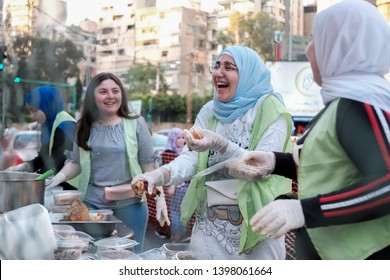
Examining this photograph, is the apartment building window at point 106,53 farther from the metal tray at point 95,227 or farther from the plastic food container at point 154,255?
the plastic food container at point 154,255

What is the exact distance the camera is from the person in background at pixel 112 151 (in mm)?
2346

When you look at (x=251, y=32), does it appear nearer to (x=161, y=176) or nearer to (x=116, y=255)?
(x=161, y=176)

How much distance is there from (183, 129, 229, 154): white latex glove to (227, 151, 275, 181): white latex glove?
4.2 inches

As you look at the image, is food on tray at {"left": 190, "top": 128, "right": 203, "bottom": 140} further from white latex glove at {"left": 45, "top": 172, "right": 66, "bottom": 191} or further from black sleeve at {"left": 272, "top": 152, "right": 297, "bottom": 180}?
→ white latex glove at {"left": 45, "top": 172, "right": 66, "bottom": 191}

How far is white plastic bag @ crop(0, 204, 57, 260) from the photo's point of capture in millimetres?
1440

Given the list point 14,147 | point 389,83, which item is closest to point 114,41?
point 14,147

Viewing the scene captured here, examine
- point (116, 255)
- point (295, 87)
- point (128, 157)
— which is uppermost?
point (295, 87)

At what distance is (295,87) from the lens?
2148mm

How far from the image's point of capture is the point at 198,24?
2.24 metres

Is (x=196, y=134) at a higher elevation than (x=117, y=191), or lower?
higher

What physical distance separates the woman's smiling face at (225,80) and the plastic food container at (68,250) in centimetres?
58

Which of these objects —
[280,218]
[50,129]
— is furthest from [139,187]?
[50,129]

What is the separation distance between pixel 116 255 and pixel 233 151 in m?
0.41
